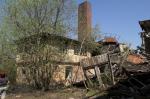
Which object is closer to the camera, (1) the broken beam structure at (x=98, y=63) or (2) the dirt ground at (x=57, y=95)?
(2) the dirt ground at (x=57, y=95)

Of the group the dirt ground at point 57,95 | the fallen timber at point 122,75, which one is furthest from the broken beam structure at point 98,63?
the dirt ground at point 57,95

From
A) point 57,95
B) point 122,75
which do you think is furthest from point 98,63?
point 57,95

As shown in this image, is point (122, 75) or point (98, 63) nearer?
point (122, 75)

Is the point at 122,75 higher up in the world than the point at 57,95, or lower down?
higher up

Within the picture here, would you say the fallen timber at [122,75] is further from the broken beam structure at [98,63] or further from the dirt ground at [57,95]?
the dirt ground at [57,95]

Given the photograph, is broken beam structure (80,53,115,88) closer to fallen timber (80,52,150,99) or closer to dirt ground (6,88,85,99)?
fallen timber (80,52,150,99)

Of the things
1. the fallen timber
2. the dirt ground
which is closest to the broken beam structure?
the fallen timber

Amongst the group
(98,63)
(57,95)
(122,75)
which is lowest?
(57,95)

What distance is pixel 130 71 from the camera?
19.9 meters

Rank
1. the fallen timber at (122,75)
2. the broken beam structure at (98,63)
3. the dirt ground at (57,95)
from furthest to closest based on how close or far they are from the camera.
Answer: the broken beam structure at (98,63)
the dirt ground at (57,95)
the fallen timber at (122,75)

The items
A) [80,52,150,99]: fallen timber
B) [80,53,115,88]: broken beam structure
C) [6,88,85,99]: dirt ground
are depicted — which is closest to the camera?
[80,52,150,99]: fallen timber

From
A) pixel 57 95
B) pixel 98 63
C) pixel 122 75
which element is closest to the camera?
pixel 57 95

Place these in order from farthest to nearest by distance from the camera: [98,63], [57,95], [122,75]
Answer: [98,63], [122,75], [57,95]

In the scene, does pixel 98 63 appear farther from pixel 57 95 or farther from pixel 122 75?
pixel 57 95
